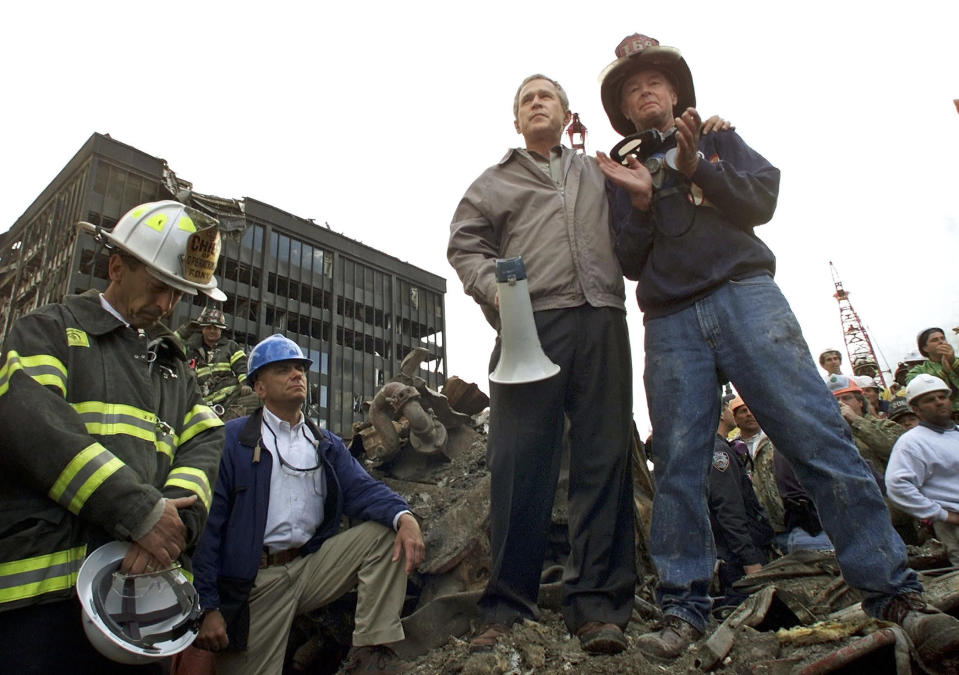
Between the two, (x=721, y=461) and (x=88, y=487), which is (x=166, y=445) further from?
(x=721, y=461)

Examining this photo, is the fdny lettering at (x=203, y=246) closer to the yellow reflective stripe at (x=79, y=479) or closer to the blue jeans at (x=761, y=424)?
the yellow reflective stripe at (x=79, y=479)

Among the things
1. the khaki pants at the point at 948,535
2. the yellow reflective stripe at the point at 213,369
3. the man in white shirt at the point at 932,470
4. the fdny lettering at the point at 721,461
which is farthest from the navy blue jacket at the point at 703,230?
the yellow reflective stripe at the point at 213,369

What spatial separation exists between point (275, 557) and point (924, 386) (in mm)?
4426

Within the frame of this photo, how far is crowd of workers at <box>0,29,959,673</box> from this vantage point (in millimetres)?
1751

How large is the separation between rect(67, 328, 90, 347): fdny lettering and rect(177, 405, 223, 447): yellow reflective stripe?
1.62 ft

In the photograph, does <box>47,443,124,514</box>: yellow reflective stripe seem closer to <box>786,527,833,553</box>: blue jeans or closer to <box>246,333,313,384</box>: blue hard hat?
<box>246,333,313,384</box>: blue hard hat

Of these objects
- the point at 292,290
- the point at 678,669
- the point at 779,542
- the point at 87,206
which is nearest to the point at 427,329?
the point at 292,290

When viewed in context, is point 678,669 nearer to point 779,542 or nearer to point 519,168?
point 519,168

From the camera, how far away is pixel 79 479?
1.73 metres

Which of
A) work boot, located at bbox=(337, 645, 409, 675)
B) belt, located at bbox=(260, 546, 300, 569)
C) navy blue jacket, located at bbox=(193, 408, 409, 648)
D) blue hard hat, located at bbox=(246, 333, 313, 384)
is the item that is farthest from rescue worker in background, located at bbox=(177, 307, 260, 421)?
work boot, located at bbox=(337, 645, 409, 675)

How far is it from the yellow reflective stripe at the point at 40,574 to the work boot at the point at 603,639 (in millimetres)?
1658

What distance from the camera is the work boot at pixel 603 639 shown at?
2.00m

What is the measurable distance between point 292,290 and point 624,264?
38.3m

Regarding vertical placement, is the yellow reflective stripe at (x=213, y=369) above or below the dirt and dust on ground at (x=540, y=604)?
above
